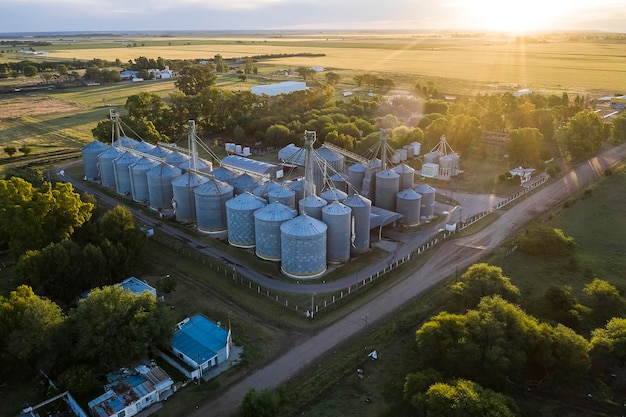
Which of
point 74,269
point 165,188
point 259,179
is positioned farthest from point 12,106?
point 74,269

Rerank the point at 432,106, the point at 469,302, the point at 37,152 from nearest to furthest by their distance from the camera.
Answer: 1. the point at 469,302
2. the point at 37,152
3. the point at 432,106

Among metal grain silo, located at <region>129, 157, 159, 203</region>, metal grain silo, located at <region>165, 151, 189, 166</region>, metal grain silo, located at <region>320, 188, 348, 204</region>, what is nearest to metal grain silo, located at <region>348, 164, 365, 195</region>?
metal grain silo, located at <region>320, 188, 348, 204</region>

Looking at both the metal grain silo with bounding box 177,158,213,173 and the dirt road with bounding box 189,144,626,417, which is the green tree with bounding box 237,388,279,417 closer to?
the dirt road with bounding box 189,144,626,417

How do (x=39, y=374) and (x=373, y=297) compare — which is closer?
(x=39, y=374)

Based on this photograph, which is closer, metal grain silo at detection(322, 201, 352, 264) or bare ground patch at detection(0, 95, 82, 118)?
metal grain silo at detection(322, 201, 352, 264)

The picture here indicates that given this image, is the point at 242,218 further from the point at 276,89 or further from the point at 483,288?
→ the point at 276,89

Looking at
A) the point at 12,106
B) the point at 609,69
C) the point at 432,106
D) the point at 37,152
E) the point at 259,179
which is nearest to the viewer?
the point at 259,179

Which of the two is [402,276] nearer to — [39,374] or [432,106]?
[39,374]

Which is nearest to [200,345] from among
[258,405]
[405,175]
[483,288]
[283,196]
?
[258,405]
